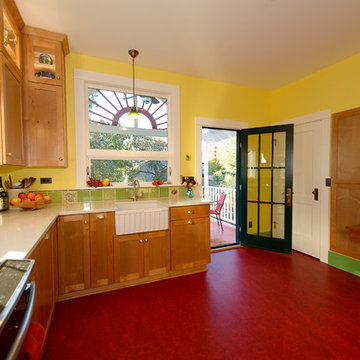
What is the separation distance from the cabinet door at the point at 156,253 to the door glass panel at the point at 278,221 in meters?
1.92

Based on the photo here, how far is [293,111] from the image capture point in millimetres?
3449

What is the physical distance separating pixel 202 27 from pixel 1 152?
7.14 ft

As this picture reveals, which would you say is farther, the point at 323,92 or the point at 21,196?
the point at 323,92

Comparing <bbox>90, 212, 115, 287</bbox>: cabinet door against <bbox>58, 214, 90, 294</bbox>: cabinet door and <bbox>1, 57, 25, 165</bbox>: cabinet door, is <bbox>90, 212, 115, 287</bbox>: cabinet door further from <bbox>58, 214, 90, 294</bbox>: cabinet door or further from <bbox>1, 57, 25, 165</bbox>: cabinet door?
<bbox>1, 57, 25, 165</bbox>: cabinet door

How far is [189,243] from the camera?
262cm

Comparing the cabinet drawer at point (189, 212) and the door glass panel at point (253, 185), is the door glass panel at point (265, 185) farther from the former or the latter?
the cabinet drawer at point (189, 212)

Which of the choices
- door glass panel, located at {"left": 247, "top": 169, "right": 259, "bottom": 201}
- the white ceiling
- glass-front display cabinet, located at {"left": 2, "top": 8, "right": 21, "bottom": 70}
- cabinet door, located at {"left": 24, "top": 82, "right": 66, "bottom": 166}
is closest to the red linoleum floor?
door glass panel, located at {"left": 247, "top": 169, "right": 259, "bottom": 201}

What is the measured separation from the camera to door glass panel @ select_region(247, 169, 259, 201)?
3539 mm

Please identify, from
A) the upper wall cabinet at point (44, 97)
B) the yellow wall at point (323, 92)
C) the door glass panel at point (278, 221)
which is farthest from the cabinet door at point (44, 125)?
the yellow wall at point (323, 92)

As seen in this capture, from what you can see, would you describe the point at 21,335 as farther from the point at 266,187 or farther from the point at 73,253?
the point at 266,187

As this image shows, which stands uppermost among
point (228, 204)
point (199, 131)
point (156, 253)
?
point (199, 131)

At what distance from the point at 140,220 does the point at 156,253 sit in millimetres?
457

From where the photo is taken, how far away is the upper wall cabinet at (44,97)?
2.14m

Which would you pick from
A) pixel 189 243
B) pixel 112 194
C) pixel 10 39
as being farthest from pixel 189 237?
pixel 10 39
